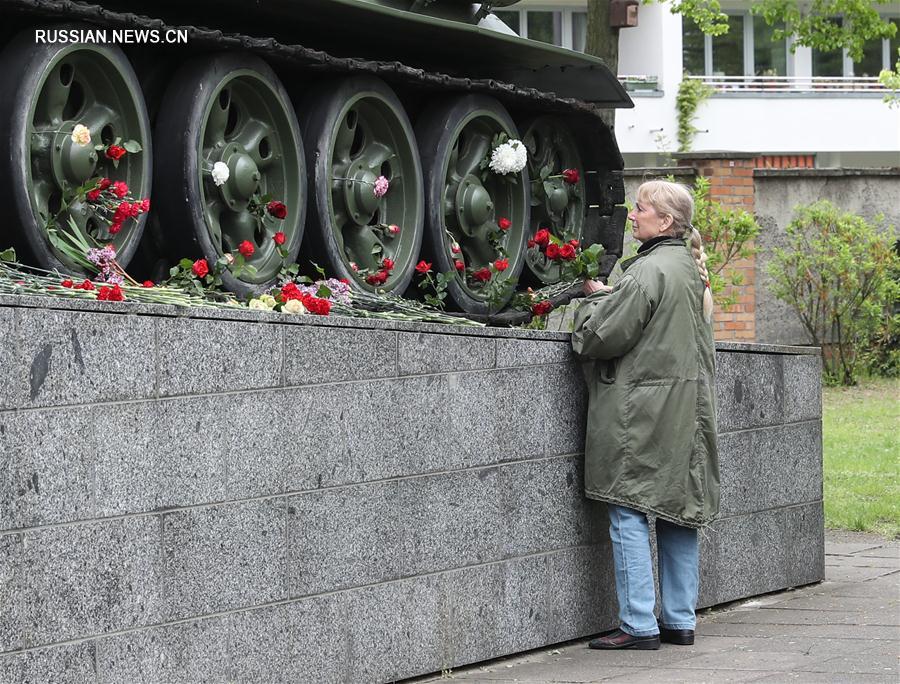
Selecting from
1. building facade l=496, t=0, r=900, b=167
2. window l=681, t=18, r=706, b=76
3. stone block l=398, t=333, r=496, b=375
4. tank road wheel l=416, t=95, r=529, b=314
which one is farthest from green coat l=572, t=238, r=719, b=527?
window l=681, t=18, r=706, b=76

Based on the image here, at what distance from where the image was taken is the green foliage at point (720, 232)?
15148 mm

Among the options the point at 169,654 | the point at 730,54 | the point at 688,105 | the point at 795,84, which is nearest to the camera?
the point at 169,654

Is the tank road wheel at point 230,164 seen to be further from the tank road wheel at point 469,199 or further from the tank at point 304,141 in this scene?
the tank road wheel at point 469,199

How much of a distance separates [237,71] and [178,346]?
81.0 inches

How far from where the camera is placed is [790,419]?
736 cm

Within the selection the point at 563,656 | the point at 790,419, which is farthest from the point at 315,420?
the point at 790,419

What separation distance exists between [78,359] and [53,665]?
0.81 metres

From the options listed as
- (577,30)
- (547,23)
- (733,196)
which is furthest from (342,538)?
(577,30)

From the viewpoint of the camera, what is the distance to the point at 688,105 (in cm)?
2952

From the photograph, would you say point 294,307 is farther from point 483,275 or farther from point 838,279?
point 838,279

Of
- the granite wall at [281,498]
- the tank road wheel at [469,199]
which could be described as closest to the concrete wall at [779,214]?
the tank road wheel at [469,199]

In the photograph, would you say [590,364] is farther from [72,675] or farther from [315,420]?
[72,675]

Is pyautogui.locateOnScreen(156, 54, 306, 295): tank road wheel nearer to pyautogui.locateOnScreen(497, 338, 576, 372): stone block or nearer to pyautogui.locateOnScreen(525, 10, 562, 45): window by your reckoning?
pyautogui.locateOnScreen(497, 338, 576, 372): stone block

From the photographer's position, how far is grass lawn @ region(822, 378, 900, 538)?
31.8ft
